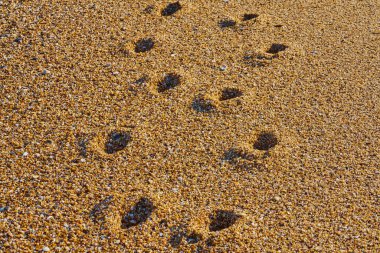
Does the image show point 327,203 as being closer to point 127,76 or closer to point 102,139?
point 102,139

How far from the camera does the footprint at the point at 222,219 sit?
3.56 metres

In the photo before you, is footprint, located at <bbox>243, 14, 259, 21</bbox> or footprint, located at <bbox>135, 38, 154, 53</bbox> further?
footprint, located at <bbox>243, 14, 259, 21</bbox>

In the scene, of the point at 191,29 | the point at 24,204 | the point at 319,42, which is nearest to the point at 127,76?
the point at 191,29

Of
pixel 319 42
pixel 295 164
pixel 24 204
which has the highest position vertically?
pixel 319 42

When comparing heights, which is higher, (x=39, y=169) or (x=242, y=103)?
(x=242, y=103)

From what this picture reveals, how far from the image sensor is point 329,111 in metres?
4.42

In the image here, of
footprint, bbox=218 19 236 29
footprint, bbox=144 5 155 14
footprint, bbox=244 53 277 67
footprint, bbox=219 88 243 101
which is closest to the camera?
footprint, bbox=219 88 243 101

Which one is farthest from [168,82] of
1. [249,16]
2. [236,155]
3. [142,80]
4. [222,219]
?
[222,219]

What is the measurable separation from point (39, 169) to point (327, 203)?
213 centimetres

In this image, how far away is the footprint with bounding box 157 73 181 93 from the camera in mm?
4656

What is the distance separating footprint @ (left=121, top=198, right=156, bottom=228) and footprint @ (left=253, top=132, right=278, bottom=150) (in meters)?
1.02

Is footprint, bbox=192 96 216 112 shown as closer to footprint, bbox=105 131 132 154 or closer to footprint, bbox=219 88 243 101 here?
footprint, bbox=219 88 243 101

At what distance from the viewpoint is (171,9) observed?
5.57 m

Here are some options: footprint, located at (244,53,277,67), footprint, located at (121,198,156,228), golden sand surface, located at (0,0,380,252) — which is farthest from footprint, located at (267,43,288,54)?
footprint, located at (121,198,156,228)
